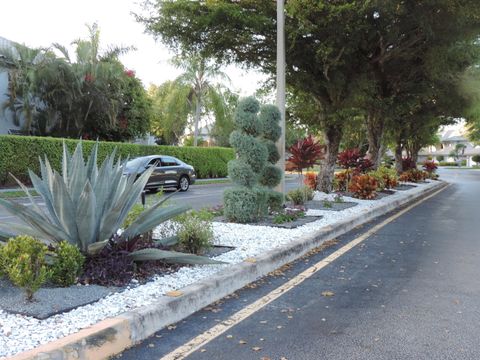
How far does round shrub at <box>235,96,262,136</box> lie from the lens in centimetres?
959

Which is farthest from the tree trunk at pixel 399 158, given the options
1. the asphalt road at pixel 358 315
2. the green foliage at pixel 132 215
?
the green foliage at pixel 132 215

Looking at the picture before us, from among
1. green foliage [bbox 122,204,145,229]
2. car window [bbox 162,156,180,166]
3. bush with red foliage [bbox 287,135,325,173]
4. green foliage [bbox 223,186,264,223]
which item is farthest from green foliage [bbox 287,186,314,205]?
car window [bbox 162,156,180,166]

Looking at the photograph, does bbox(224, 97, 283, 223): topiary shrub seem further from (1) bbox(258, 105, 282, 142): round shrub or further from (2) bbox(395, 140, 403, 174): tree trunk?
(2) bbox(395, 140, 403, 174): tree trunk

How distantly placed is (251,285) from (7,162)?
15923mm

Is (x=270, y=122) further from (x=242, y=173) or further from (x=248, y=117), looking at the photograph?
(x=242, y=173)

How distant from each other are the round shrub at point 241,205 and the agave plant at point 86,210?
11.6 ft

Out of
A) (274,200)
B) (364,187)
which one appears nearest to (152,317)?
(274,200)

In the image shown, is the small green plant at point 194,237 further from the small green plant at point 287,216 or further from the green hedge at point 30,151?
the green hedge at point 30,151

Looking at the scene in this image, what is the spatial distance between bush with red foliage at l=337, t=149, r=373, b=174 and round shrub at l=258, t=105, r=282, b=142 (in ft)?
25.8

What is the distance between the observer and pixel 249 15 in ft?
43.3

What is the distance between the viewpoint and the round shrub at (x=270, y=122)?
10320 mm

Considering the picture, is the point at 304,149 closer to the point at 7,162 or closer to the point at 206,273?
the point at 206,273

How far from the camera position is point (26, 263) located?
415 centimetres

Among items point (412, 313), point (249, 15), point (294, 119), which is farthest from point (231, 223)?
point (294, 119)
